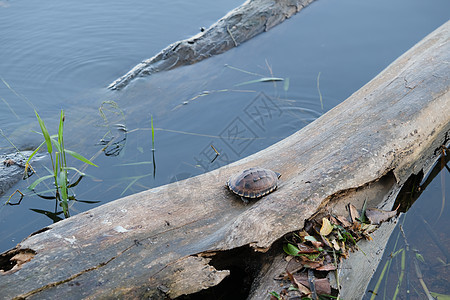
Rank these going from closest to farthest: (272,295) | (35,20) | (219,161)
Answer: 1. (272,295)
2. (219,161)
3. (35,20)

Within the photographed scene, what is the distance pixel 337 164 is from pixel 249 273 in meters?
0.97

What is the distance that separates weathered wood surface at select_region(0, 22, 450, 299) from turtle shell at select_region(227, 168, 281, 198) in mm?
74

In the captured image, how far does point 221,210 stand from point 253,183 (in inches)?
11.2

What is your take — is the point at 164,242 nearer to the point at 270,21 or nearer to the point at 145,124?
the point at 145,124

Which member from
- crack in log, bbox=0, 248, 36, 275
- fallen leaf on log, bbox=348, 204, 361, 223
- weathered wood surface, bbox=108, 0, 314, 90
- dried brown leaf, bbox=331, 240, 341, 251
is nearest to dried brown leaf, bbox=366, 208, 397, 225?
fallen leaf on log, bbox=348, 204, 361, 223

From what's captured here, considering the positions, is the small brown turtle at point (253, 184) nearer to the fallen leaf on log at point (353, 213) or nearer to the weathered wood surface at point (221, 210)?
the weathered wood surface at point (221, 210)

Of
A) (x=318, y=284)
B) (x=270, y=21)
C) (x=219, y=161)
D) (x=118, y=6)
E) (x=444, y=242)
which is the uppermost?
(x=118, y=6)

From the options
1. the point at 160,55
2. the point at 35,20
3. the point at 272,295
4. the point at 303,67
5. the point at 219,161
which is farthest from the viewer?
the point at 35,20

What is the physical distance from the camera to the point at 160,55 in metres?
5.25

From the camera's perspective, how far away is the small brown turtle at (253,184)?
113 inches

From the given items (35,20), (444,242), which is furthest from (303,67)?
(35,20)

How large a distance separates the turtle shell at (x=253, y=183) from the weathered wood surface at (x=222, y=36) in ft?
8.55

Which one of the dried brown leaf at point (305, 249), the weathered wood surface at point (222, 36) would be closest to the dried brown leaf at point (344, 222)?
the dried brown leaf at point (305, 249)

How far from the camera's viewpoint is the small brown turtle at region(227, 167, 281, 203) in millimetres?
2871
